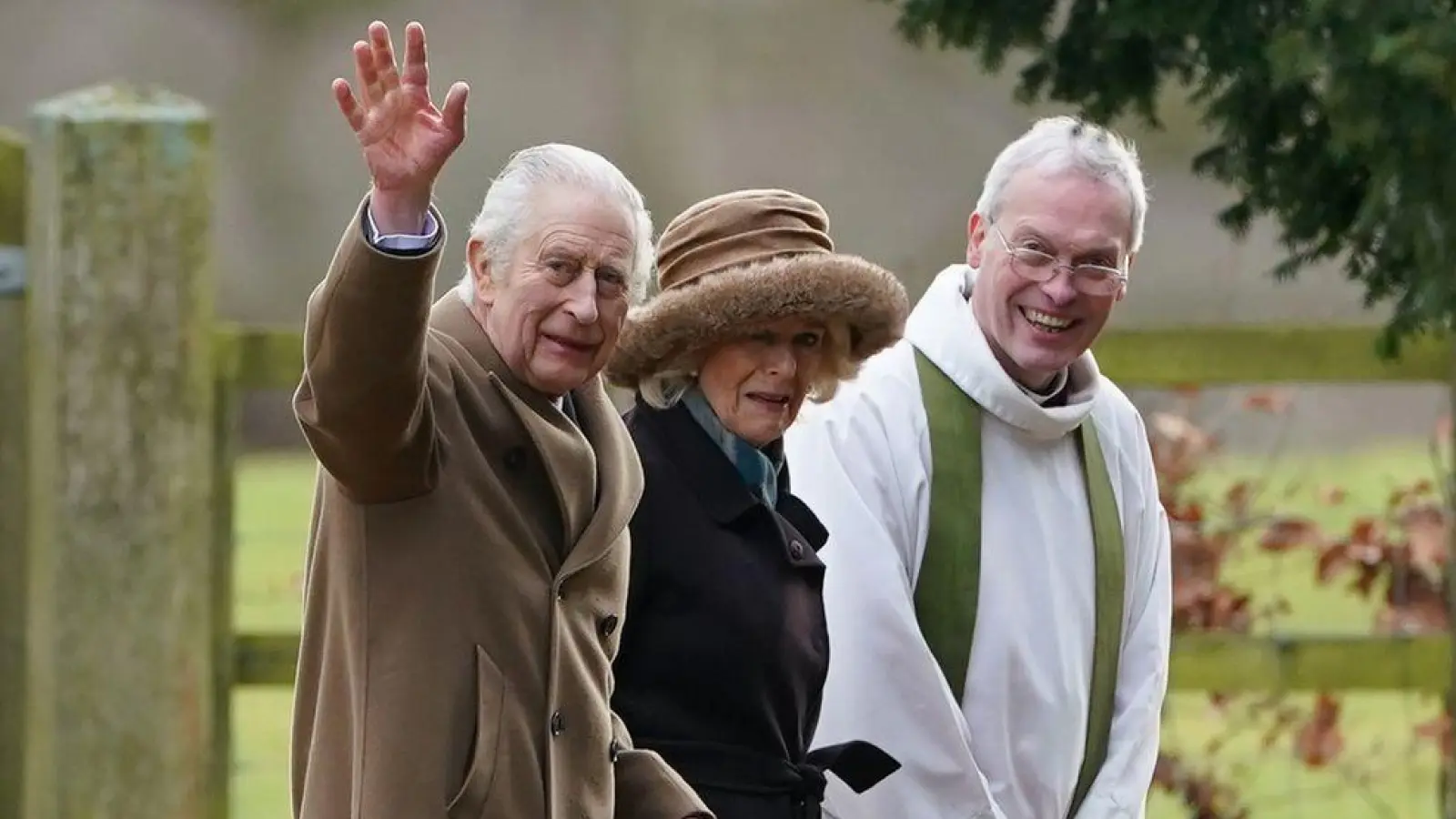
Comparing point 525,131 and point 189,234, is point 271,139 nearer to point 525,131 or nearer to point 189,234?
point 525,131

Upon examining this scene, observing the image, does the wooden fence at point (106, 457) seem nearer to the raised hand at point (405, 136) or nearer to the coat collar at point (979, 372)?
the coat collar at point (979, 372)

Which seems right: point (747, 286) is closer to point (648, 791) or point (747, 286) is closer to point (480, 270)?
point (480, 270)

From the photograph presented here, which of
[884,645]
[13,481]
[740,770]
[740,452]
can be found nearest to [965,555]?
[884,645]

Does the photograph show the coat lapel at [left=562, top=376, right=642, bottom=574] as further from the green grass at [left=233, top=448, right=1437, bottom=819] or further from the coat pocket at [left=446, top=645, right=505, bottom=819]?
the green grass at [left=233, top=448, right=1437, bottom=819]

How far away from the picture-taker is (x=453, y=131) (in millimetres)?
2850

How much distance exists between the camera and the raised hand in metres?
2.84

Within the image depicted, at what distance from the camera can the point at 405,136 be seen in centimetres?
285

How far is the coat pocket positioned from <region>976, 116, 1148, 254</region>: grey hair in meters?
1.29

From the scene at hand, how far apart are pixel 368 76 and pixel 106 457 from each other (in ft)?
5.84

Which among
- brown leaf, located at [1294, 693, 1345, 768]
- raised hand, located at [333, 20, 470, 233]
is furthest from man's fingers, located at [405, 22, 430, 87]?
brown leaf, located at [1294, 693, 1345, 768]

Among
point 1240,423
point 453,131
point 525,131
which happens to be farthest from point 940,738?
point 525,131

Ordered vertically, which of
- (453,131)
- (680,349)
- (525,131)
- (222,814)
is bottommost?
(222,814)

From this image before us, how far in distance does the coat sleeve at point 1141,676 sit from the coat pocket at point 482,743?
1.19 meters

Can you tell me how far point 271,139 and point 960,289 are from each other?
17.1 feet
